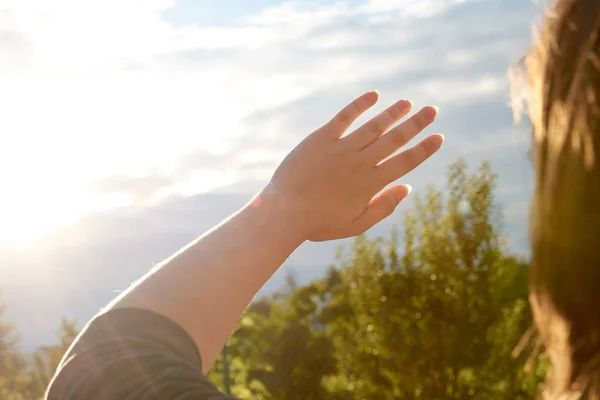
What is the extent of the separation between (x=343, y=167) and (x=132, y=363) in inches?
21.3

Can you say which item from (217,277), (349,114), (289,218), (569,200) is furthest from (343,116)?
(569,200)

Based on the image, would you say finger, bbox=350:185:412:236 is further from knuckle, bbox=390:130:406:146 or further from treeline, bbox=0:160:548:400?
treeline, bbox=0:160:548:400

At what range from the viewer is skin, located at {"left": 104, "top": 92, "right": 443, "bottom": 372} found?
1.09 m

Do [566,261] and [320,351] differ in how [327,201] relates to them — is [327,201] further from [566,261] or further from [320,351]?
[320,351]

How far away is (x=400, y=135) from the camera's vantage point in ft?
4.14

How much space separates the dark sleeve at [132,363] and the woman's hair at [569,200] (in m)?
0.39

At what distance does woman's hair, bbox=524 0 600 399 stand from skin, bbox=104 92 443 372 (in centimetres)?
45

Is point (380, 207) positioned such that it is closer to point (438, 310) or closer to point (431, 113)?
point (431, 113)

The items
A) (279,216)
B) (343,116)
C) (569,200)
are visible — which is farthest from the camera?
(343,116)

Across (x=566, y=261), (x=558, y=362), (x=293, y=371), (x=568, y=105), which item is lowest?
(x=293, y=371)

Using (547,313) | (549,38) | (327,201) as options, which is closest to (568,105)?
(549,38)

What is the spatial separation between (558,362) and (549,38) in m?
0.38

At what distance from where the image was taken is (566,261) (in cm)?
75

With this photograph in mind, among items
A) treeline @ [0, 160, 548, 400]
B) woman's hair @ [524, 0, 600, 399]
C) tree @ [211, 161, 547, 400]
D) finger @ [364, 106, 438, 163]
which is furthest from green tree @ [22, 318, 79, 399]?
woman's hair @ [524, 0, 600, 399]
